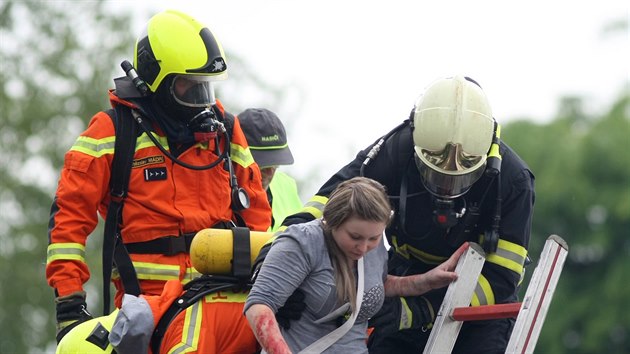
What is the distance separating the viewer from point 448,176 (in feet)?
24.4

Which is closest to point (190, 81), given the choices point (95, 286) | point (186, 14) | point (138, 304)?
point (186, 14)

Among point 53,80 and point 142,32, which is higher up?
point 142,32

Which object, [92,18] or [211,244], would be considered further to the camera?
[92,18]

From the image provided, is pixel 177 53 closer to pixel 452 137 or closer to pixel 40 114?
pixel 452 137

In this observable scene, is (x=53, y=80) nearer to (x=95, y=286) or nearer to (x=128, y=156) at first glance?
(x=95, y=286)

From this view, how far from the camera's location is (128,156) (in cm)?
781

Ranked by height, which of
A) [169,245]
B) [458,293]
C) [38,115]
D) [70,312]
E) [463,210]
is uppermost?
[463,210]

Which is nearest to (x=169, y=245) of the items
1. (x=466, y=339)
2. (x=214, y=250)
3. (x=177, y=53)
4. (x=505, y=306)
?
(x=214, y=250)

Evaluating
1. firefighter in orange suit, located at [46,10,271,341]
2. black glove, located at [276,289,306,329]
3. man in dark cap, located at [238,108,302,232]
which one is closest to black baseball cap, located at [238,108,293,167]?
man in dark cap, located at [238,108,302,232]

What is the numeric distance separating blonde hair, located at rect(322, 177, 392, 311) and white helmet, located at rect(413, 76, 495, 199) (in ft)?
2.10

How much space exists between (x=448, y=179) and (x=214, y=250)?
3.83ft

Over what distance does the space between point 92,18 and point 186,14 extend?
22262mm

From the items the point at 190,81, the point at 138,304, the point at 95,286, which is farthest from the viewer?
the point at 95,286

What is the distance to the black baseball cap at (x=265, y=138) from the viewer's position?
32.1 ft
